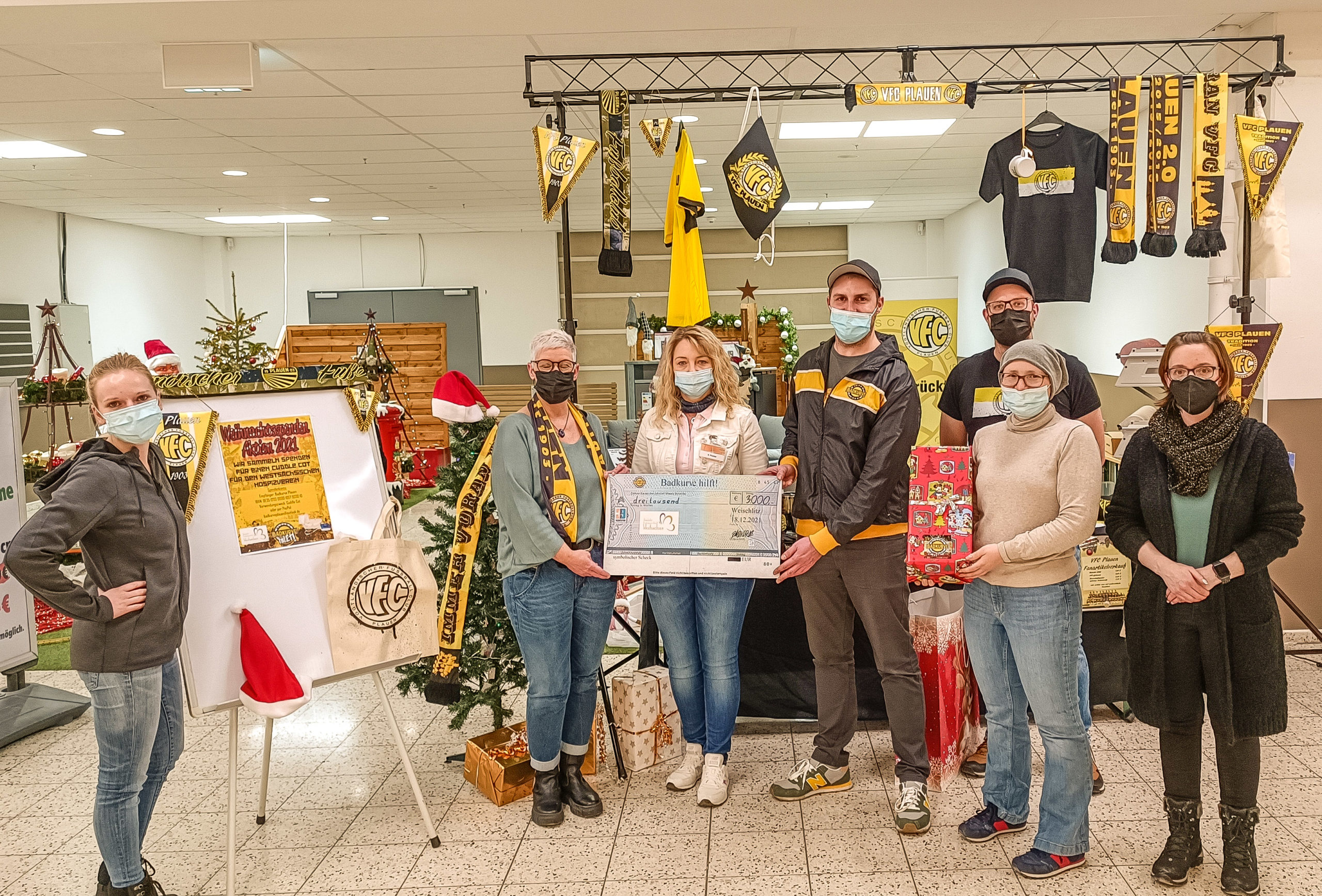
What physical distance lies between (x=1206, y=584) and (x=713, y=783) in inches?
66.5

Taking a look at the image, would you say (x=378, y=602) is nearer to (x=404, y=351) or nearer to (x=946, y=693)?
(x=946, y=693)

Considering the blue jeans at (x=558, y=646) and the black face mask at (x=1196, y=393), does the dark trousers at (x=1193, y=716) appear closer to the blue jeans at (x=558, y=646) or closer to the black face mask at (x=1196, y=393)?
the black face mask at (x=1196, y=393)

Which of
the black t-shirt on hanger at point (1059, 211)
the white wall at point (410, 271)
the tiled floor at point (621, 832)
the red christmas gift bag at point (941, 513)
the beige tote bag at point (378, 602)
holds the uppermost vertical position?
the white wall at point (410, 271)

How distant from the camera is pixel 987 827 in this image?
3016 mm

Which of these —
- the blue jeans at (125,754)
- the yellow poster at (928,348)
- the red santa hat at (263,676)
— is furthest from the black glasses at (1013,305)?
the yellow poster at (928,348)

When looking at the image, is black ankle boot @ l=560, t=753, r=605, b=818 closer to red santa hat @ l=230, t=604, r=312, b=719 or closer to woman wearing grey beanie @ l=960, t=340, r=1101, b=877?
red santa hat @ l=230, t=604, r=312, b=719

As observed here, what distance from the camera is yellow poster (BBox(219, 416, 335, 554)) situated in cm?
283

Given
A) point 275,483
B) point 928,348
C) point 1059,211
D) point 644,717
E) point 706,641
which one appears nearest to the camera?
point 275,483

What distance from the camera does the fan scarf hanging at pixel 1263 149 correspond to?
429 cm

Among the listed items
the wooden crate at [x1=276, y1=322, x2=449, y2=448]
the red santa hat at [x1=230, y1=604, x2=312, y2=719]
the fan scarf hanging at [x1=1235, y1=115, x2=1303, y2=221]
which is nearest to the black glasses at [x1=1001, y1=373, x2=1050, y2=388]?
the red santa hat at [x1=230, y1=604, x2=312, y2=719]

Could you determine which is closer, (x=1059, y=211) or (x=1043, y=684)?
(x=1043, y=684)

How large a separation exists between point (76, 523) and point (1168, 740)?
116 inches

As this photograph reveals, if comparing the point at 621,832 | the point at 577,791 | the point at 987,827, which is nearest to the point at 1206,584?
the point at 987,827

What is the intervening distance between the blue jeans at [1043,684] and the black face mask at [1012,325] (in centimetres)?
84
